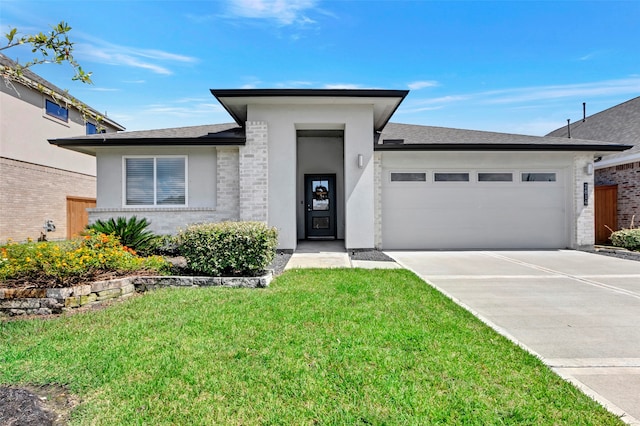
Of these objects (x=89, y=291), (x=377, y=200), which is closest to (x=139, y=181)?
(x=89, y=291)

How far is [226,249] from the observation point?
247 inches

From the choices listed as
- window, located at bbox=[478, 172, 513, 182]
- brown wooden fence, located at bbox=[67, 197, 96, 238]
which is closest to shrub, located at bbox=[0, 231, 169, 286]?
window, located at bbox=[478, 172, 513, 182]

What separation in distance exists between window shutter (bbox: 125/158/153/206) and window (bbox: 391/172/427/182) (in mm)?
7793

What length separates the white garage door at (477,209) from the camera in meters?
11.4

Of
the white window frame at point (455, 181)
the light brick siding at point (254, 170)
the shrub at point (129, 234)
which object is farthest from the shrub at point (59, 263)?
the white window frame at point (455, 181)

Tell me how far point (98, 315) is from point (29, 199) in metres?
15.3

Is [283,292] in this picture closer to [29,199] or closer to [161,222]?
[161,222]

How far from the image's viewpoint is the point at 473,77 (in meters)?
14.3

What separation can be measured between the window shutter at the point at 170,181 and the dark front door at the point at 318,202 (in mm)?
4982

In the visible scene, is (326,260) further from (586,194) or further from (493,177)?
(586,194)

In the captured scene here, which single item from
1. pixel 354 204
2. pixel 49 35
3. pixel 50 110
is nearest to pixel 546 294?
pixel 354 204

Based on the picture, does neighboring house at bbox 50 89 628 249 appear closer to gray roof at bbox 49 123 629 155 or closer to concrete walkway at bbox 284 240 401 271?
gray roof at bbox 49 123 629 155

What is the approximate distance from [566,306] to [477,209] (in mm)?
6690

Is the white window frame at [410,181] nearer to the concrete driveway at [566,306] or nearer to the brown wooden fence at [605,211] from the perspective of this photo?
the concrete driveway at [566,306]
